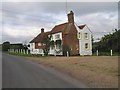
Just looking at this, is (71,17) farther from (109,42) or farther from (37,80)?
(37,80)

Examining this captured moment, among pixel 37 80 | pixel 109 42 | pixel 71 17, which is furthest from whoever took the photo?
pixel 109 42

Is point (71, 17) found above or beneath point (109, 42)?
above

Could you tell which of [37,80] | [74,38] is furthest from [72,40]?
[37,80]

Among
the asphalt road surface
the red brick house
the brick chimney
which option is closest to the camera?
the asphalt road surface

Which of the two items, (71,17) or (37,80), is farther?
(71,17)

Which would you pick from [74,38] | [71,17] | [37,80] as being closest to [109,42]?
[74,38]

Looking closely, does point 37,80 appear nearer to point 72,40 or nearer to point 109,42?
point 72,40

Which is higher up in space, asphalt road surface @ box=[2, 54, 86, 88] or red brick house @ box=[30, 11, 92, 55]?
red brick house @ box=[30, 11, 92, 55]

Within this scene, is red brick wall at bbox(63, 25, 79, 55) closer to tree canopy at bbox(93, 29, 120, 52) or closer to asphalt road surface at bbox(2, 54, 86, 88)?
tree canopy at bbox(93, 29, 120, 52)

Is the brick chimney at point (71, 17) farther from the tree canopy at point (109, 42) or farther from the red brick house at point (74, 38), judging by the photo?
the tree canopy at point (109, 42)

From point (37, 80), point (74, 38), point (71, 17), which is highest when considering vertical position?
point (71, 17)

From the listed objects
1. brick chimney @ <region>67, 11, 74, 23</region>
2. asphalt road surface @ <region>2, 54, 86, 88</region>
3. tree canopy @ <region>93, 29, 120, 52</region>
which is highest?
brick chimney @ <region>67, 11, 74, 23</region>

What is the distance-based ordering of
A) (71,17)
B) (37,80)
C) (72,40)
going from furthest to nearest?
(72,40), (71,17), (37,80)

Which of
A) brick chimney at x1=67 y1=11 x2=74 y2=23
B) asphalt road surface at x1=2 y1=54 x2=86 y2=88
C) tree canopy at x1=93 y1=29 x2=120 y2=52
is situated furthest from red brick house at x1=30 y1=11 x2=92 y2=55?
asphalt road surface at x1=2 y1=54 x2=86 y2=88
